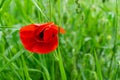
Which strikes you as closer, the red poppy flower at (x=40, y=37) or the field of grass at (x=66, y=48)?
the red poppy flower at (x=40, y=37)

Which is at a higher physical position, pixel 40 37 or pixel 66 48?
pixel 40 37

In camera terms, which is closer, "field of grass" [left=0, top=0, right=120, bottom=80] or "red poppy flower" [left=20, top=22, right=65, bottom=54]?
"red poppy flower" [left=20, top=22, right=65, bottom=54]

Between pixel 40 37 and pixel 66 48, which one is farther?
pixel 66 48

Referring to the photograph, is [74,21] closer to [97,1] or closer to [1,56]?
[97,1]

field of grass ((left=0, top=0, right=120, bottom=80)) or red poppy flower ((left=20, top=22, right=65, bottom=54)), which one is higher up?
red poppy flower ((left=20, top=22, right=65, bottom=54))
